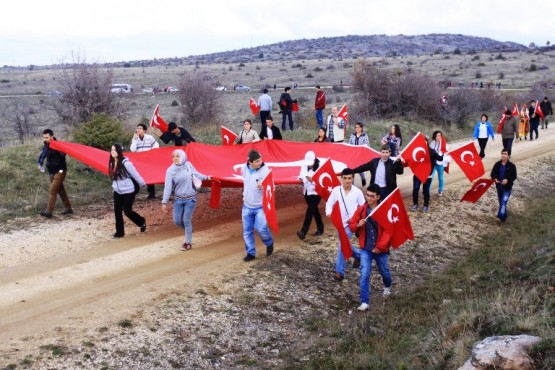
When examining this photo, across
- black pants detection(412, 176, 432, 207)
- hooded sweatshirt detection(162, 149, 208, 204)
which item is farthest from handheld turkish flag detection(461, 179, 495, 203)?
hooded sweatshirt detection(162, 149, 208, 204)

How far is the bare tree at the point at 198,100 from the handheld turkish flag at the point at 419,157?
17.4 m

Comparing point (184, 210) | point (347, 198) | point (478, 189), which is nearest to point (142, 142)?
point (184, 210)

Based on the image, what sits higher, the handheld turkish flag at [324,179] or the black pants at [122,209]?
the handheld turkish flag at [324,179]

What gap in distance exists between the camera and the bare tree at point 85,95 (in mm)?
22531

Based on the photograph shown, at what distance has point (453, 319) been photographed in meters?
8.06

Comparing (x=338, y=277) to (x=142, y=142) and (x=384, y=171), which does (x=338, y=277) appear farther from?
(x=142, y=142)

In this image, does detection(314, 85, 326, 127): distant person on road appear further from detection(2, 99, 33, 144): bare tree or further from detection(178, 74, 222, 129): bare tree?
detection(2, 99, 33, 144): bare tree

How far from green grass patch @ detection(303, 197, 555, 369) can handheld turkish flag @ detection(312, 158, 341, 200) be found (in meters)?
2.45

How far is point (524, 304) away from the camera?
8.13 meters

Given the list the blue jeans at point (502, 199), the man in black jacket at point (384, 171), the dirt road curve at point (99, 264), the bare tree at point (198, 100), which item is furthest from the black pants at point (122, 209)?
the bare tree at point (198, 100)

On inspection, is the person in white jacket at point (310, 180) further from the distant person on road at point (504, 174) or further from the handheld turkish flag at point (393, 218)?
the distant person on road at point (504, 174)

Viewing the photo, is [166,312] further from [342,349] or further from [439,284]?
[439,284]

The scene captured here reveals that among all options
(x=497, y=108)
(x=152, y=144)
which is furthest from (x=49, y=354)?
(x=497, y=108)

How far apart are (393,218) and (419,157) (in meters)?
4.63
